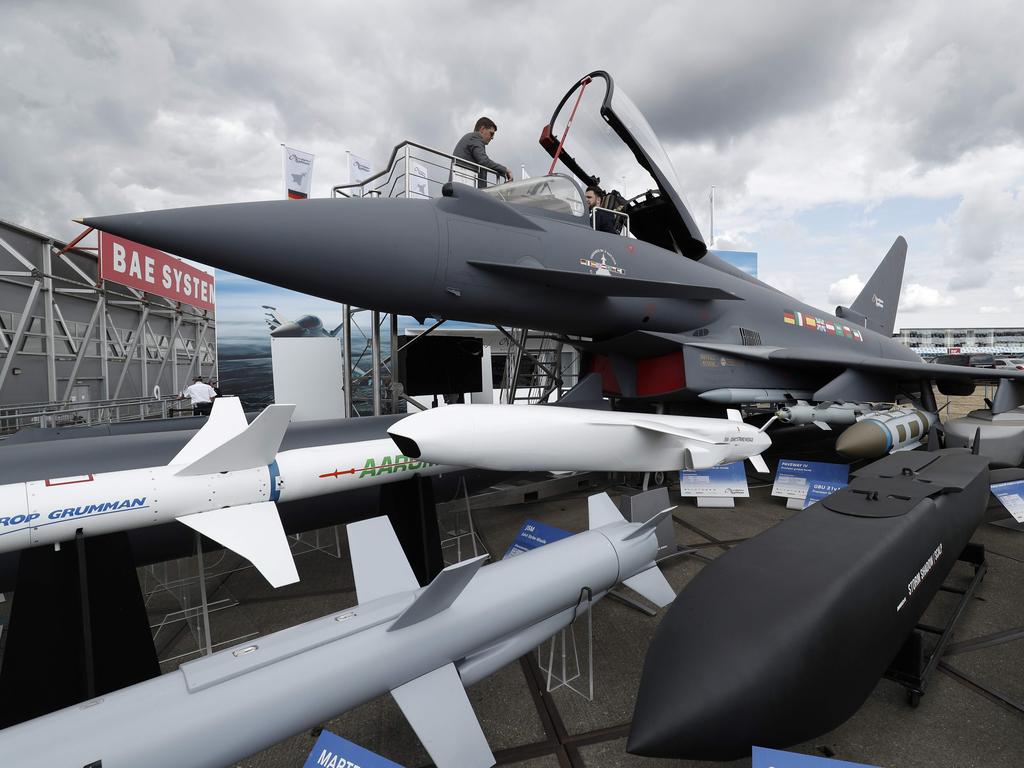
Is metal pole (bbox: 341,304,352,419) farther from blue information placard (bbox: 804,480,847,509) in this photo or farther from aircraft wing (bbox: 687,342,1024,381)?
blue information placard (bbox: 804,480,847,509)

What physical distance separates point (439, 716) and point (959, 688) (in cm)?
283

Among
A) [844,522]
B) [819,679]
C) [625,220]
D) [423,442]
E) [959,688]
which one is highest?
[625,220]

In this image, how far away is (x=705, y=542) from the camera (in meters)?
4.67

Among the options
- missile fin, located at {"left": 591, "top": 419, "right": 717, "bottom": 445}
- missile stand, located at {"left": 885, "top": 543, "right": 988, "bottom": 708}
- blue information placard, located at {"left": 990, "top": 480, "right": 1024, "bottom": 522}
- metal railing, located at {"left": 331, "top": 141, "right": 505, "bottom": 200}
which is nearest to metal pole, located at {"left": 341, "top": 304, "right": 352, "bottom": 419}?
metal railing, located at {"left": 331, "top": 141, "right": 505, "bottom": 200}

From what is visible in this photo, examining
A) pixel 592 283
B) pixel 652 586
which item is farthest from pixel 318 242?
pixel 652 586

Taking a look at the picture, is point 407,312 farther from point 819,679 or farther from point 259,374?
point 259,374

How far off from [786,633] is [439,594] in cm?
147

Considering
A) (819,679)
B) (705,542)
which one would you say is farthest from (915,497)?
(705,542)

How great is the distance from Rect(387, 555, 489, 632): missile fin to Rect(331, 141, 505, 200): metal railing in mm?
4273

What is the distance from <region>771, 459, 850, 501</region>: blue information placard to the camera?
5.45 m

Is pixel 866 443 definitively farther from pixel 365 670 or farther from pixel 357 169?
pixel 357 169

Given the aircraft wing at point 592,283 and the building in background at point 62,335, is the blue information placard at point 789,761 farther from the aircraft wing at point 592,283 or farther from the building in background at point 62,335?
the building in background at point 62,335

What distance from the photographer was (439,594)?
2111mm

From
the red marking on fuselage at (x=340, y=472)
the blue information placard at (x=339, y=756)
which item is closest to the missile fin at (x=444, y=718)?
the blue information placard at (x=339, y=756)
